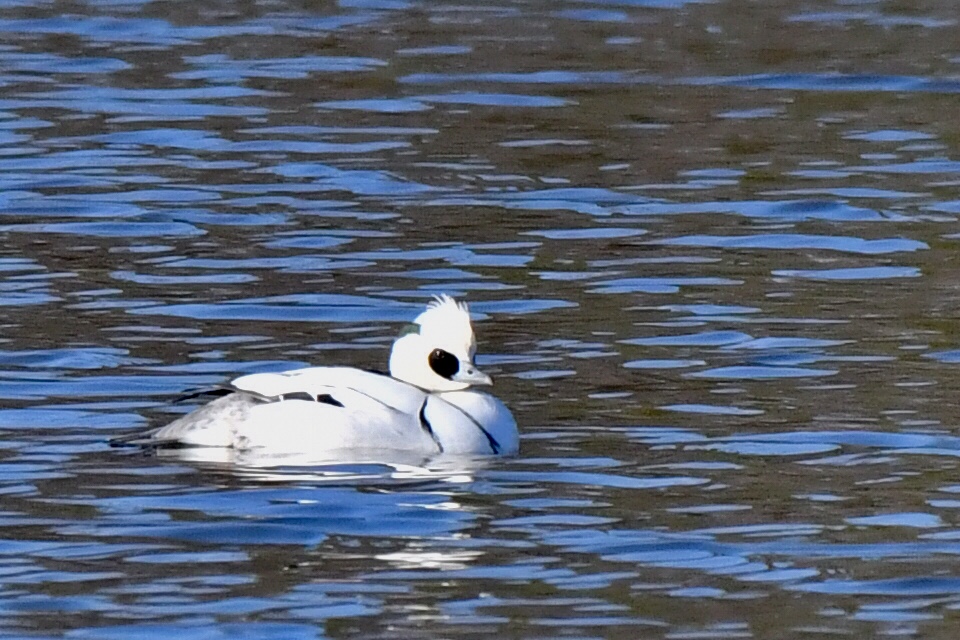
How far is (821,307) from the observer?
495 inches

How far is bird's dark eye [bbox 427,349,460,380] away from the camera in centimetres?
1006

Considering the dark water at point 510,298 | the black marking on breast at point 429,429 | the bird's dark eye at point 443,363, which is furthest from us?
the bird's dark eye at point 443,363

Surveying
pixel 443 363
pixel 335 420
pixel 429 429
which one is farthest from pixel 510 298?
pixel 335 420

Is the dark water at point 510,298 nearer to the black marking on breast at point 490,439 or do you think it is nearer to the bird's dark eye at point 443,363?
the black marking on breast at point 490,439

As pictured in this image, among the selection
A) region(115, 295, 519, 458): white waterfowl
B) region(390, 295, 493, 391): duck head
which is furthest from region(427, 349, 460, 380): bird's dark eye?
region(115, 295, 519, 458): white waterfowl

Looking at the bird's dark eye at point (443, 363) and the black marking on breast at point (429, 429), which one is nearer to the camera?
the black marking on breast at point (429, 429)

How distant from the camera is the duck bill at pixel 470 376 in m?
9.95

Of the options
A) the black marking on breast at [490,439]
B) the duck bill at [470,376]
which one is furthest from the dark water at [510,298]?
the duck bill at [470,376]

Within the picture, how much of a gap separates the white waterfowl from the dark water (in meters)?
0.21

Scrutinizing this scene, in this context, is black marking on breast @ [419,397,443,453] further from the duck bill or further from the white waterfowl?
the duck bill

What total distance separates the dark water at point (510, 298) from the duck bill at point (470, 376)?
0.40 meters

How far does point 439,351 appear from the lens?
1007cm

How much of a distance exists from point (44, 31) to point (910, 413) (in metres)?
12.5

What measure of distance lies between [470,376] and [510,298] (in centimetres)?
283
